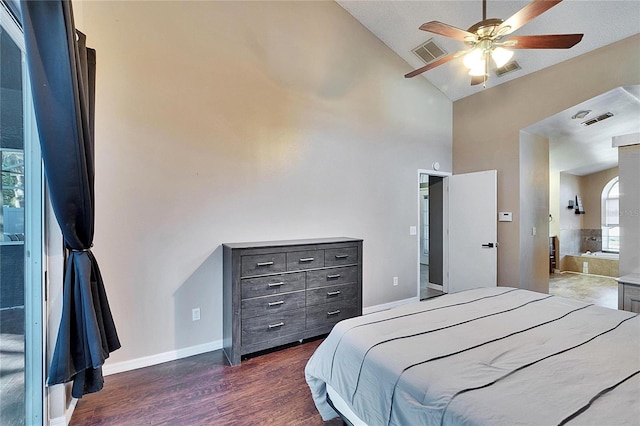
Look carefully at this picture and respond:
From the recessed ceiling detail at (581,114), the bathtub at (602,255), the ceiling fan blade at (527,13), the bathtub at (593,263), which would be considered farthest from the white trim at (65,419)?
the bathtub at (602,255)

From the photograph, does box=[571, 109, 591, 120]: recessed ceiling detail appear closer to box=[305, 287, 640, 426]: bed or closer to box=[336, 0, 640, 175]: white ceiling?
box=[336, 0, 640, 175]: white ceiling

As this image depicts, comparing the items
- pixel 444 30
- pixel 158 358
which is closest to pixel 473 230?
pixel 444 30

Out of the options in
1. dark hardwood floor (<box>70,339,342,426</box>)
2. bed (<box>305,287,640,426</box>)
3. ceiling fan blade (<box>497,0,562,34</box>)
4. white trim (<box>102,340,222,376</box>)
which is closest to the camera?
bed (<box>305,287,640,426</box>)

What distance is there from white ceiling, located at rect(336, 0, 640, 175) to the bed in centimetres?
289

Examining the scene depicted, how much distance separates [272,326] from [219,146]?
190 centimetres

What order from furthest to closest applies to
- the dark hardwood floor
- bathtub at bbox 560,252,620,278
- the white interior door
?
bathtub at bbox 560,252,620,278, the white interior door, the dark hardwood floor

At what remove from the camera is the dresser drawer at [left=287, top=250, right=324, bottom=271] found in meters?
2.93

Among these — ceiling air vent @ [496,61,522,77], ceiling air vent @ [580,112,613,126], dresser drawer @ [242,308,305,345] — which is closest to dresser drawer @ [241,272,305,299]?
dresser drawer @ [242,308,305,345]

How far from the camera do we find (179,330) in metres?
2.81

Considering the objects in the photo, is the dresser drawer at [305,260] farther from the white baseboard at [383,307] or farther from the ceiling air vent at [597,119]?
the ceiling air vent at [597,119]

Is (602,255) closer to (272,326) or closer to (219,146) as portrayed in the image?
(272,326)

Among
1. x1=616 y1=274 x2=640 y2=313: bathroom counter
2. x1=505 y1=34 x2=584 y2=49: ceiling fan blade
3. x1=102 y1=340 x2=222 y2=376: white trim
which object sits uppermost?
x1=505 y1=34 x2=584 y2=49: ceiling fan blade

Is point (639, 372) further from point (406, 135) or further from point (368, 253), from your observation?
point (406, 135)

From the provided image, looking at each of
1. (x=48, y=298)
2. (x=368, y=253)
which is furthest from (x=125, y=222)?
(x=368, y=253)
